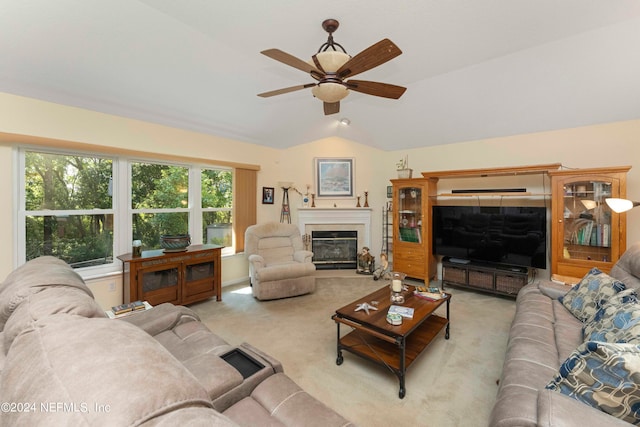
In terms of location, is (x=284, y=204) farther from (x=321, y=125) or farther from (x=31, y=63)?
(x=31, y=63)

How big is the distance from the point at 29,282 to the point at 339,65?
221 cm

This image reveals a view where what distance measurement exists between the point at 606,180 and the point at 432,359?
2.94m

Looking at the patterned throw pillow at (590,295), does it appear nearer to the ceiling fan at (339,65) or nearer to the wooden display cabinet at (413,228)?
the wooden display cabinet at (413,228)

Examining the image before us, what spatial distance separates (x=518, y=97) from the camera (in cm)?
332

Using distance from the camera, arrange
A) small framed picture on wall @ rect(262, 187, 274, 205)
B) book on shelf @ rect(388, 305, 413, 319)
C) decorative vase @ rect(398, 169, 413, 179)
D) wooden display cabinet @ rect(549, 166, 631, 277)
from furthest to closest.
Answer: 1. small framed picture on wall @ rect(262, 187, 274, 205)
2. decorative vase @ rect(398, 169, 413, 179)
3. wooden display cabinet @ rect(549, 166, 631, 277)
4. book on shelf @ rect(388, 305, 413, 319)

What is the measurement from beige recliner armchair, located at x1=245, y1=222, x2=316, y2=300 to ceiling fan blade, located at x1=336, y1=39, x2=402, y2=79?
2.72 metres

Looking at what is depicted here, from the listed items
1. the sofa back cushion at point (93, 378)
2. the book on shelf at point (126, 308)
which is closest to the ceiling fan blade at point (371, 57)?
the sofa back cushion at point (93, 378)

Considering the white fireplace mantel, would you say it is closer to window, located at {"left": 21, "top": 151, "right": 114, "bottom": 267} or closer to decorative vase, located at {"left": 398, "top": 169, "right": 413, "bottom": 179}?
decorative vase, located at {"left": 398, "top": 169, "right": 413, "bottom": 179}

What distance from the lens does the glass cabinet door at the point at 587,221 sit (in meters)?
3.22

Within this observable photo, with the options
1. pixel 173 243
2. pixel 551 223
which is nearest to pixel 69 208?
pixel 173 243

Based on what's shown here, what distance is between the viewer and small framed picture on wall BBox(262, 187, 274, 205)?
4.95m

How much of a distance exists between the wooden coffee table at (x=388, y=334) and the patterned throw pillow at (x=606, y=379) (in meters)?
0.95

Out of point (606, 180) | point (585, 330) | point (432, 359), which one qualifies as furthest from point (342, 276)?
point (606, 180)

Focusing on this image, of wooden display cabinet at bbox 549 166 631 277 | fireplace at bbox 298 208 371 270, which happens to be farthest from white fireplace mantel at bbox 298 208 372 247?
wooden display cabinet at bbox 549 166 631 277
